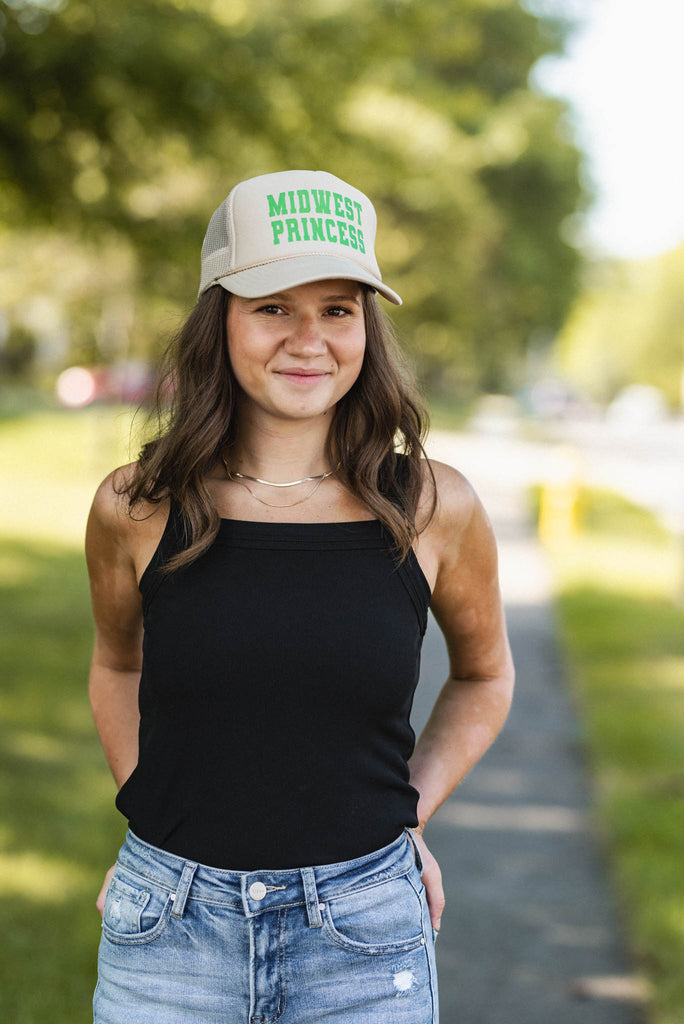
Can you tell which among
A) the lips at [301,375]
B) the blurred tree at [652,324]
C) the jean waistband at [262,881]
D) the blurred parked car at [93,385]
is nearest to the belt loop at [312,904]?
the jean waistband at [262,881]

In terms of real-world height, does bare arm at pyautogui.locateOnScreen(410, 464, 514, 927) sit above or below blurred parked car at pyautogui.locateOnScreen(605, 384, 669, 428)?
below

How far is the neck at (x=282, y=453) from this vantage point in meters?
2.06

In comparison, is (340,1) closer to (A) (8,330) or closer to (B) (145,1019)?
(B) (145,1019)

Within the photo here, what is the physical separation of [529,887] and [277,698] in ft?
9.10

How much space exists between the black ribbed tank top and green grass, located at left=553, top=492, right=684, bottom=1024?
1984mm

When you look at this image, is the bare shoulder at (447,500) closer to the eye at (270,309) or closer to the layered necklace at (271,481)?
the layered necklace at (271,481)

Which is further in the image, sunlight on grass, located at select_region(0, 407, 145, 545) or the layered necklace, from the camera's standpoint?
sunlight on grass, located at select_region(0, 407, 145, 545)

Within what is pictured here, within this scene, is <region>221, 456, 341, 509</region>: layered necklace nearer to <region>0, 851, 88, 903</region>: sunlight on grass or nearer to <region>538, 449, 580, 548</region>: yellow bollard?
<region>0, 851, 88, 903</region>: sunlight on grass

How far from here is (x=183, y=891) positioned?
182 cm

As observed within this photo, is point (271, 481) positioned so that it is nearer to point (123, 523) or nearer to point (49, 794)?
point (123, 523)

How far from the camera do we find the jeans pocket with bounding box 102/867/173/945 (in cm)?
183

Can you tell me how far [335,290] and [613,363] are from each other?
9572 cm

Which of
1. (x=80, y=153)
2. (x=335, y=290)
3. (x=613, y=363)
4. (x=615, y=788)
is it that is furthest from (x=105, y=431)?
(x=613, y=363)

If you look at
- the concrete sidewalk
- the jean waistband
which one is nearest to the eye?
the jean waistband
